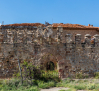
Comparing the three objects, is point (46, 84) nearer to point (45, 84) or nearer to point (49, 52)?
point (45, 84)

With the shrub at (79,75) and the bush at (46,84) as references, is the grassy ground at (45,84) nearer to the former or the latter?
the bush at (46,84)

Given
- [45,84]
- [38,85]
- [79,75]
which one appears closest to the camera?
[38,85]

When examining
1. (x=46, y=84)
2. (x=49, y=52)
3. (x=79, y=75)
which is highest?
(x=49, y=52)

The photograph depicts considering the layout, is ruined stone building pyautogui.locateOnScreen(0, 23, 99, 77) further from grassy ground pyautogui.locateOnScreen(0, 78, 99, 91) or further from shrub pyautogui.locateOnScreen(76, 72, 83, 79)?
grassy ground pyautogui.locateOnScreen(0, 78, 99, 91)

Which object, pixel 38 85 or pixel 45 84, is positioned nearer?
pixel 38 85

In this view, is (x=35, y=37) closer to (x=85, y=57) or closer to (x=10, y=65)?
(x=10, y=65)

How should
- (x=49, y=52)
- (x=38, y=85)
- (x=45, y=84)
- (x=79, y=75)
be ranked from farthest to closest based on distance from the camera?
(x=79, y=75), (x=49, y=52), (x=45, y=84), (x=38, y=85)

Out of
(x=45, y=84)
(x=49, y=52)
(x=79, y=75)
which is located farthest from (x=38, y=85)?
(x=79, y=75)

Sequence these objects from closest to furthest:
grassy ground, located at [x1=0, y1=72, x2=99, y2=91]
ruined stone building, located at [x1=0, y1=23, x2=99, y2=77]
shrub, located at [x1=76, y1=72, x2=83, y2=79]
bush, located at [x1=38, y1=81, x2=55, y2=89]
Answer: grassy ground, located at [x1=0, y1=72, x2=99, y2=91] → bush, located at [x1=38, y1=81, x2=55, y2=89] → ruined stone building, located at [x1=0, y1=23, x2=99, y2=77] → shrub, located at [x1=76, y1=72, x2=83, y2=79]

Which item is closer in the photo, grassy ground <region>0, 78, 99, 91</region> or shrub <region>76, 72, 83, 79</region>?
grassy ground <region>0, 78, 99, 91</region>

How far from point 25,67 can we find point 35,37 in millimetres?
2033

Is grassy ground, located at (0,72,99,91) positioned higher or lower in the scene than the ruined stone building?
lower

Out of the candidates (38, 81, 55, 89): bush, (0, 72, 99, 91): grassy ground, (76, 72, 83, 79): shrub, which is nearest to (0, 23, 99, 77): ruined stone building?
(76, 72, 83, 79): shrub

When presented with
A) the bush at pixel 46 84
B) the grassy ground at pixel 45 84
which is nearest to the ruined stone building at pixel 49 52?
the grassy ground at pixel 45 84
